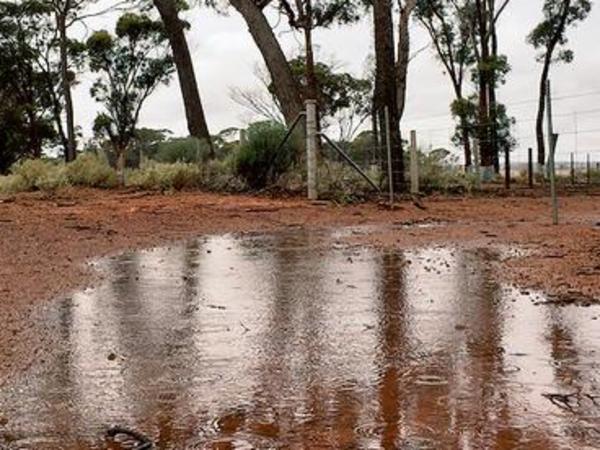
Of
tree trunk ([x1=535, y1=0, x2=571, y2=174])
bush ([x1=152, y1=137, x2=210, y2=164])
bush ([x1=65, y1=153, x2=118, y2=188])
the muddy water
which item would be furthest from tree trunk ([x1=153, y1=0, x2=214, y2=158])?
the muddy water

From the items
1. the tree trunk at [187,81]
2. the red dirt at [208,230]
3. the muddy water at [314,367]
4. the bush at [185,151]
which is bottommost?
the muddy water at [314,367]

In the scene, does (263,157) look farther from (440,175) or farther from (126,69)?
(126,69)

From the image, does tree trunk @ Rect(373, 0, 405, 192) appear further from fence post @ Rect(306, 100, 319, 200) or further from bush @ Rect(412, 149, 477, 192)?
fence post @ Rect(306, 100, 319, 200)

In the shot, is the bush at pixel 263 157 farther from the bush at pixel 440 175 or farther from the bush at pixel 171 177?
the bush at pixel 440 175

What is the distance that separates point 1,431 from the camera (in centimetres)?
293

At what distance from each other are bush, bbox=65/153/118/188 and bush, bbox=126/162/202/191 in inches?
48.0

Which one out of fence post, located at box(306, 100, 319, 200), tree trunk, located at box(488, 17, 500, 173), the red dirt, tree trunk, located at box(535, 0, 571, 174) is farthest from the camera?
tree trunk, located at box(535, 0, 571, 174)

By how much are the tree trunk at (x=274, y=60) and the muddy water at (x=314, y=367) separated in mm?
11042

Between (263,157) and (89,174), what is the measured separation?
4399 millimetres

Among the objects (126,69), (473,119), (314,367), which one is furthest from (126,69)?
(314,367)

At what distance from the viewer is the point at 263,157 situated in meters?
15.5

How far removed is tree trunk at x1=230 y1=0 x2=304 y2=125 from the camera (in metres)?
16.9

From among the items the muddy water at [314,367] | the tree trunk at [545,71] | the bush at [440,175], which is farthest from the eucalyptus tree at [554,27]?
the muddy water at [314,367]

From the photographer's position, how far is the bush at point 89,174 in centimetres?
1773
